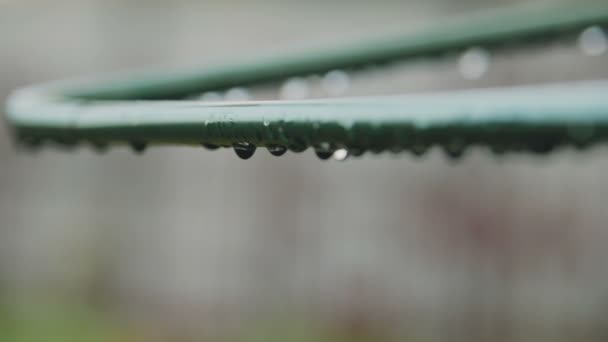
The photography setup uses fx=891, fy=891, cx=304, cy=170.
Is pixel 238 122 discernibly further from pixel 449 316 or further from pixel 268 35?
pixel 268 35

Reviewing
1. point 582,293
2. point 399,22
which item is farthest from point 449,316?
point 399,22

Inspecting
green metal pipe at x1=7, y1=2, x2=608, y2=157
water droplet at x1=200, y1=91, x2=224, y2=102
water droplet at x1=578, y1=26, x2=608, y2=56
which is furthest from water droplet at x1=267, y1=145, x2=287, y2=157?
water droplet at x1=578, y1=26, x2=608, y2=56

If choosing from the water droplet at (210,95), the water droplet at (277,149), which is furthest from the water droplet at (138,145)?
the water droplet at (210,95)

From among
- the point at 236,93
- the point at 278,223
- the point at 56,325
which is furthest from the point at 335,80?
the point at 56,325

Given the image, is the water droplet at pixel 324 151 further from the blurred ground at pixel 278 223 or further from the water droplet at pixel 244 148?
the blurred ground at pixel 278 223

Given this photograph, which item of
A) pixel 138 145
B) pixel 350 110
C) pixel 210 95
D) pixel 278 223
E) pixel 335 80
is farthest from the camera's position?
pixel 278 223

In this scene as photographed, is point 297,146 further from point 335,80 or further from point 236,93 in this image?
point 335,80
